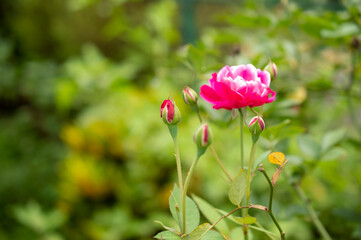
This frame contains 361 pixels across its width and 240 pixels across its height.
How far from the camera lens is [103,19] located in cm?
322

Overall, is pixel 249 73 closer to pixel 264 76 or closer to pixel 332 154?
pixel 264 76

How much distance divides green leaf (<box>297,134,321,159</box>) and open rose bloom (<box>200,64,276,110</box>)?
248 mm

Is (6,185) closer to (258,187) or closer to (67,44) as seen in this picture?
(258,187)

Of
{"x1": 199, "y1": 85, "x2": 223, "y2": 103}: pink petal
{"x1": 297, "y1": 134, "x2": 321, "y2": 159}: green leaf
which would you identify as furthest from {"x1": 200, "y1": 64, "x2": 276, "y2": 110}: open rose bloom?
{"x1": 297, "y1": 134, "x2": 321, "y2": 159}: green leaf

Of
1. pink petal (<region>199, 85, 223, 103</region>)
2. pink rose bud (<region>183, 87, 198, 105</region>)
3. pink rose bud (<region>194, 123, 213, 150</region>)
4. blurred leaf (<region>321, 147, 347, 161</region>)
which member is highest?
pink rose bud (<region>183, 87, 198, 105</region>)

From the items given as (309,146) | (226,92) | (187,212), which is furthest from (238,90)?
(309,146)

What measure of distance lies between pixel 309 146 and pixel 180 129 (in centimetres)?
69

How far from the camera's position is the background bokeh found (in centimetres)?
62

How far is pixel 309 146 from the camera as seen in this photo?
0.60m

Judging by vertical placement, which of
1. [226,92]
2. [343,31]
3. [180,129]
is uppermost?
[180,129]

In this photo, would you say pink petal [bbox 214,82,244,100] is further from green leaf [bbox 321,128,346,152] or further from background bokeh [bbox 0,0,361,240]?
green leaf [bbox 321,128,346,152]

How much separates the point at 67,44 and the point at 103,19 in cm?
38

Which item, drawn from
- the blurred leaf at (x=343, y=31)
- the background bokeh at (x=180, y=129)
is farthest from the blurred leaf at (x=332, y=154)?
the blurred leaf at (x=343, y=31)

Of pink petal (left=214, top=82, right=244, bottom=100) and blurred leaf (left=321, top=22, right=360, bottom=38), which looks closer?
pink petal (left=214, top=82, right=244, bottom=100)
